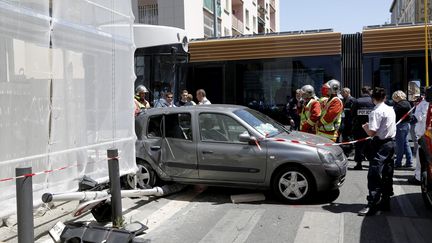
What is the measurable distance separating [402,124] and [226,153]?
4.27 m

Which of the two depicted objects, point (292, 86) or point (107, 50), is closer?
point (107, 50)

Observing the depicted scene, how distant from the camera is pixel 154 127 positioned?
7.46 meters

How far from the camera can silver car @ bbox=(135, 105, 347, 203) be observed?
6.45m

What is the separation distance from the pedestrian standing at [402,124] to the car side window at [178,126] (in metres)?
4.43

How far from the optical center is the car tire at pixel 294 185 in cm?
643

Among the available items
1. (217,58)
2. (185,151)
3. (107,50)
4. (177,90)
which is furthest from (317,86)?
(107,50)

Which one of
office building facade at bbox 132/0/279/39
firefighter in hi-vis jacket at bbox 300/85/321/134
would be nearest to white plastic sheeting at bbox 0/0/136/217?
firefighter in hi-vis jacket at bbox 300/85/321/134

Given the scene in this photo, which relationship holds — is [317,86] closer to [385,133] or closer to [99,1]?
[385,133]

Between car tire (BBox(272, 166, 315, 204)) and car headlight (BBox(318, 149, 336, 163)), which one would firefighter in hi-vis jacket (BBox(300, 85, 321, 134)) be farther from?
Result: car tire (BBox(272, 166, 315, 204))

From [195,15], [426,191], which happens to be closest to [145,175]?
[426,191]

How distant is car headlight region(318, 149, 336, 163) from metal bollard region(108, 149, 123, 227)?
9.77ft

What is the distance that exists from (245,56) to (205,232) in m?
7.25

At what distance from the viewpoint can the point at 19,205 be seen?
11.3ft

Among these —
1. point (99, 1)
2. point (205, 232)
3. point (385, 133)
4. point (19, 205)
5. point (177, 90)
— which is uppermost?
point (99, 1)
